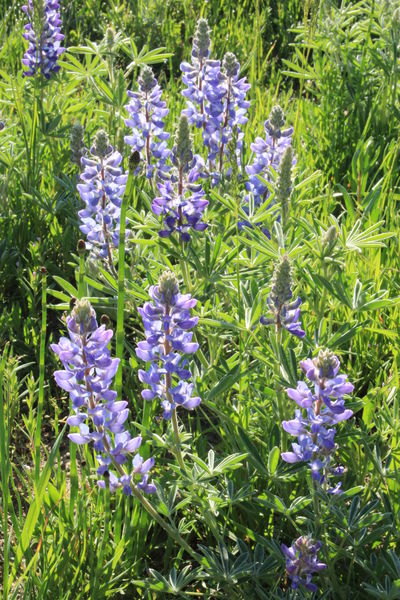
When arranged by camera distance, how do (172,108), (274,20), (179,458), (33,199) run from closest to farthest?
(179,458) → (33,199) → (172,108) → (274,20)

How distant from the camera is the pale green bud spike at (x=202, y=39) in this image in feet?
8.09

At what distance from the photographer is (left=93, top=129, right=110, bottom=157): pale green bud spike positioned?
2051mm

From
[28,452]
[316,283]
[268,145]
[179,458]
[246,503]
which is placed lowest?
[28,452]

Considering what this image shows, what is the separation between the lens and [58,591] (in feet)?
5.69

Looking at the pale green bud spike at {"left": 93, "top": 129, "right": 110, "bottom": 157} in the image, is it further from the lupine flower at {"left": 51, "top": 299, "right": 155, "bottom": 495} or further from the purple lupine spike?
the lupine flower at {"left": 51, "top": 299, "right": 155, "bottom": 495}

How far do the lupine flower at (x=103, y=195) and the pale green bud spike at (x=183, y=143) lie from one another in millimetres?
242

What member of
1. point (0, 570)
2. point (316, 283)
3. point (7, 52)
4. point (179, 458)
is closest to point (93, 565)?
point (0, 570)

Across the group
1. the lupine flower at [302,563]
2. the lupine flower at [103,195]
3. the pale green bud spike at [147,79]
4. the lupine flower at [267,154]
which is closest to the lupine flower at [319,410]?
the lupine flower at [302,563]

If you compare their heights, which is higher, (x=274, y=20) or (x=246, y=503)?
(x=274, y=20)

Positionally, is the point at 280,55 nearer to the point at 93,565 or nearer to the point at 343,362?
the point at 343,362

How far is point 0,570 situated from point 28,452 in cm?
50

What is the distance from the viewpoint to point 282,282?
1612mm

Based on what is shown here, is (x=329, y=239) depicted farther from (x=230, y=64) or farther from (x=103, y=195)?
(x=230, y=64)

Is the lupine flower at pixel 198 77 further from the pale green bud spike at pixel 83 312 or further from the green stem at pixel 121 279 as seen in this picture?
the pale green bud spike at pixel 83 312
